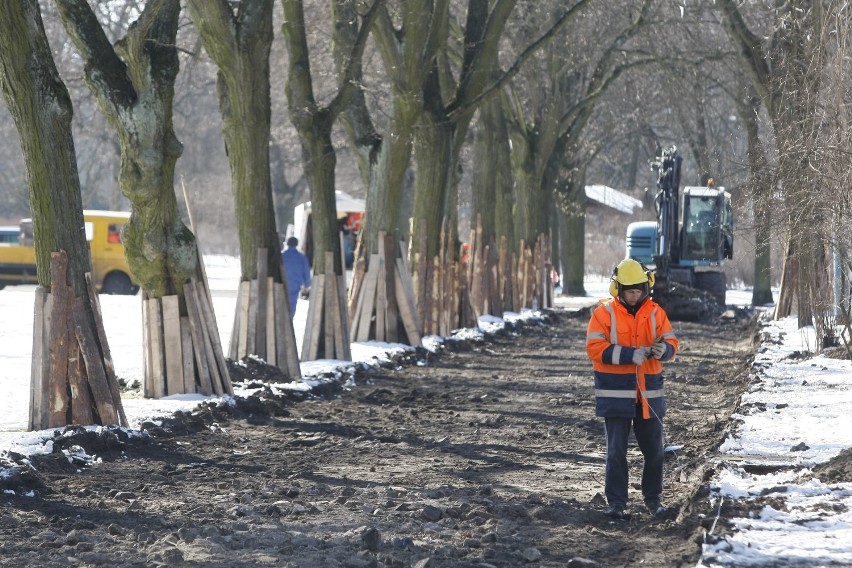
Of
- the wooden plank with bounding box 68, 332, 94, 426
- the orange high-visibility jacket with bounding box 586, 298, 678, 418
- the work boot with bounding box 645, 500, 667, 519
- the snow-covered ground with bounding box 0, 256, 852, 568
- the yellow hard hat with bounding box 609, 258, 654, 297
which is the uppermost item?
the yellow hard hat with bounding box 609, 258, 654, 297

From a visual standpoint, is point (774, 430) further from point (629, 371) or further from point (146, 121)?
point (146, 121)

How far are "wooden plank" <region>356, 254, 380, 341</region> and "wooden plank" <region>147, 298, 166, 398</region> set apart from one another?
7.47m

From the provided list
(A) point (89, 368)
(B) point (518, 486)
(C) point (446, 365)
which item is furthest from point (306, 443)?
(C) point (446, 365)

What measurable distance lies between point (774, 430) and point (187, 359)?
5.67 meters

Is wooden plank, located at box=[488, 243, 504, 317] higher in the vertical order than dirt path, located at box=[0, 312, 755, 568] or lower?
higher

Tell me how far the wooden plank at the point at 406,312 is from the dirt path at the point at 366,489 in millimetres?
5060

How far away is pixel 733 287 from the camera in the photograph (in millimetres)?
59938

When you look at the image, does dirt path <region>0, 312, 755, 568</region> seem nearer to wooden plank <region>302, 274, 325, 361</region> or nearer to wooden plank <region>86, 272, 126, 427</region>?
wooden plank <region>86, 272, 126, 427</region>

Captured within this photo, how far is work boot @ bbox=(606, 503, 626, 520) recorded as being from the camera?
28.3ft

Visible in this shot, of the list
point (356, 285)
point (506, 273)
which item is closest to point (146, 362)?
point (356, 285)

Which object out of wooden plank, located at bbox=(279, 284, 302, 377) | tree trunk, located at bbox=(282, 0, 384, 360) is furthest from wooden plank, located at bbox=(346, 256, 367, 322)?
wooden plank, located at bbox=(279, 284, 302, 377)

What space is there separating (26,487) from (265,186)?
7.91 m

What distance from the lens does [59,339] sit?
37.8ft

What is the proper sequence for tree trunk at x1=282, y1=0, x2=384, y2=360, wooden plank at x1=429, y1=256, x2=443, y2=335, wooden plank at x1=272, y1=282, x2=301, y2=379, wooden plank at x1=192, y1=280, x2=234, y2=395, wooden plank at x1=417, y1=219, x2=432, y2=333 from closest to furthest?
wooden plank at x1=192, y1=280, x2=234, y2=395 < wooden plank at x1=272, y1=282, x2=301, y2=379 < tree trunk at x1=282, y1=0, x2=384, y2=360 < wooden plank at x1=417, y1=219, x2=432, y2=333 < wooden plank at x1=429, y1=256, x2=443, y2=335
